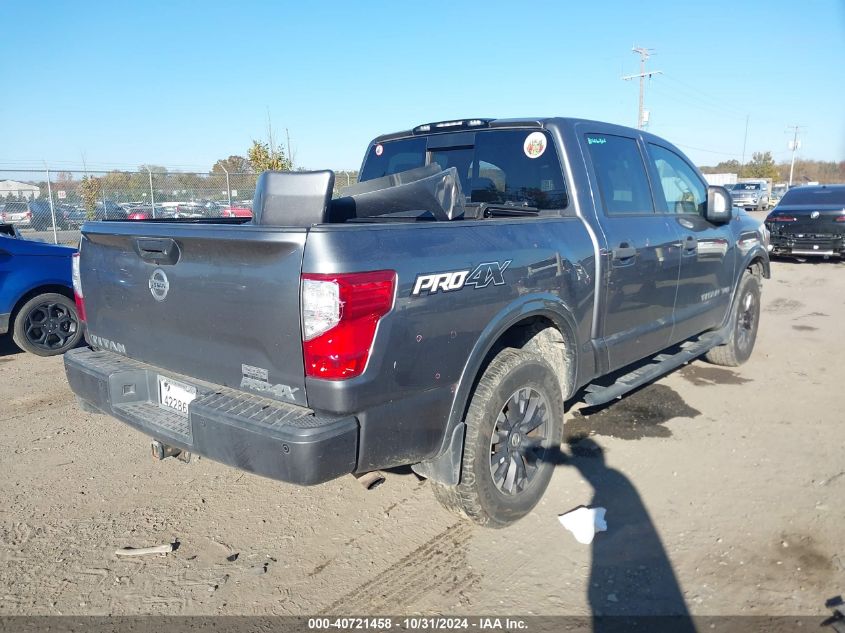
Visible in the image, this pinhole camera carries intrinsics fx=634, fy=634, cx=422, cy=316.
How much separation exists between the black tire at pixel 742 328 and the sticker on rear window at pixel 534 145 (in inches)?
117

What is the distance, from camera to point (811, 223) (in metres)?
13.8

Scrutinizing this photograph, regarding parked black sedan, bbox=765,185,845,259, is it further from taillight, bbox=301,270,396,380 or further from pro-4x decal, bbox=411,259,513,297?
taillight, bbox=301,270,396,380

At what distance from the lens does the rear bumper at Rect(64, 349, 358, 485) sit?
2.34m

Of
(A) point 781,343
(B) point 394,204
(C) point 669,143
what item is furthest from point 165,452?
(A) point 781,343

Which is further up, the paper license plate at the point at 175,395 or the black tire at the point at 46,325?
the paper license plate at the point at 175,395

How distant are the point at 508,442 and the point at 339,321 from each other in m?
1.34

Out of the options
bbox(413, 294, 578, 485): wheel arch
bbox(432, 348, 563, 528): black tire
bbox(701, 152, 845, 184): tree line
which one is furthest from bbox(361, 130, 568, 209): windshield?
bbox(701, 152, 845, 184): tree line

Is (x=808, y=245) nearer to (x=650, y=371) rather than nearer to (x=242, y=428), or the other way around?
(x=650, y=371)

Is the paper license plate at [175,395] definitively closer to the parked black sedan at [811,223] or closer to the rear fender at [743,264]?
the rear fender at [743,264]

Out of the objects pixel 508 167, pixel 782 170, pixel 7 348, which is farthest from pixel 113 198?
pixel 782 170

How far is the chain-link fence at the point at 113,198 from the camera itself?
15883 mm

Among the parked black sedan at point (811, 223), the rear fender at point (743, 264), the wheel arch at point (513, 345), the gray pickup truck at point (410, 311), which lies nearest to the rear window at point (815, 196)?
the parked black sedan at point (811, 223)

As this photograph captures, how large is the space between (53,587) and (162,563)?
1.46 ft

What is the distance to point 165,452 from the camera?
3.17m
